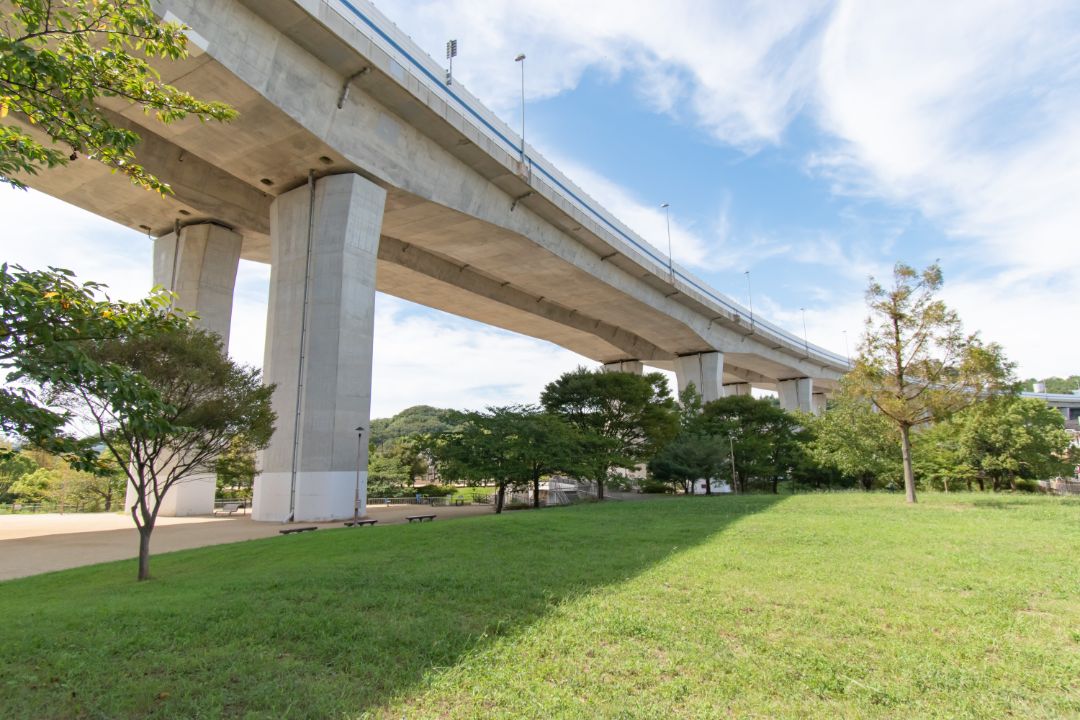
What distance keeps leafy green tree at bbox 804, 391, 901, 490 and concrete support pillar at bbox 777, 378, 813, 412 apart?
3162 cm

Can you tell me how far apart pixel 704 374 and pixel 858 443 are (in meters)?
18.3

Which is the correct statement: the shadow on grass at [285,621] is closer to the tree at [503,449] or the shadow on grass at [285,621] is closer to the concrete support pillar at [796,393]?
the tree at [503,449]

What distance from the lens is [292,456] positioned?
21.8m

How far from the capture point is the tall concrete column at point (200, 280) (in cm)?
2728

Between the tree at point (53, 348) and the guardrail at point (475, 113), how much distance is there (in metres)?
19.5

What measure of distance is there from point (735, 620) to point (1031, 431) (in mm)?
36515

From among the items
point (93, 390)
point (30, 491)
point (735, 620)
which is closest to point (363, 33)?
point (93, 390)

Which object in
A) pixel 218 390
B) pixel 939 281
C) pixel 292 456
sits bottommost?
pixel 292 456

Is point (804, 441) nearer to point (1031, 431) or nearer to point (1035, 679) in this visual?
point (1031, 431)

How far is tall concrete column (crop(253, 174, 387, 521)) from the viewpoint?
21703 mm

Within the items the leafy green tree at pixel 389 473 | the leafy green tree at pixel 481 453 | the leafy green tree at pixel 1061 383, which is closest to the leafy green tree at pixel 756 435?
the leafy green tree at pixel 481 453

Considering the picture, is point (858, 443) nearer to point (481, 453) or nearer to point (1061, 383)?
point (481, 453)

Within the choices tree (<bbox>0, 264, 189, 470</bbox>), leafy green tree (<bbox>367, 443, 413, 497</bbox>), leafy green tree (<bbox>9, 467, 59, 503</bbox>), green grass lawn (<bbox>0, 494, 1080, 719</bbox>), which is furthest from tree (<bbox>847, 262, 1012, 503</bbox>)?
leafy green tree (<bbox>9, 467, 59, 503</bbox>)

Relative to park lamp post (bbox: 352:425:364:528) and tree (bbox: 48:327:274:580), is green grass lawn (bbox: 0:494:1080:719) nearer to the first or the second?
tree (bbox: 48:327:274:580)
